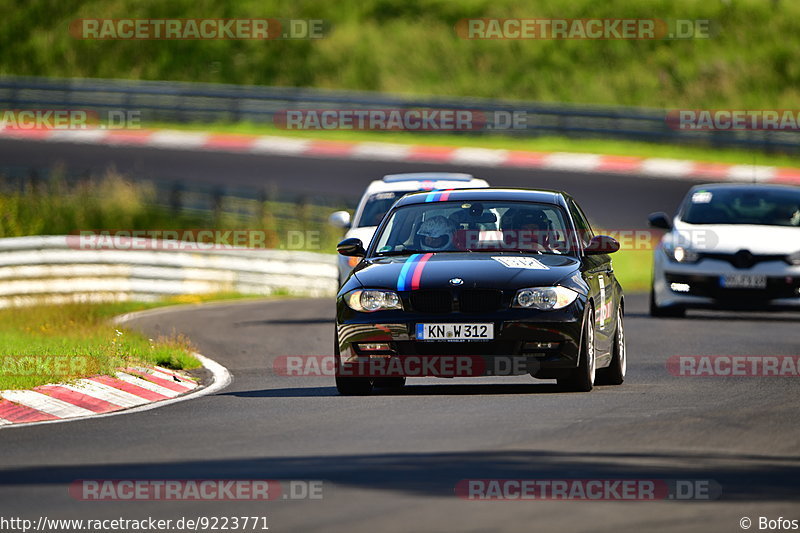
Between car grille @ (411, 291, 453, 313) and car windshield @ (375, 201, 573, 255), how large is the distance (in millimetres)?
829

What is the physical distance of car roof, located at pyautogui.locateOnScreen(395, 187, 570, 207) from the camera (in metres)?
12.8

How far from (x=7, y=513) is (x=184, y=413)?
13.2 feet

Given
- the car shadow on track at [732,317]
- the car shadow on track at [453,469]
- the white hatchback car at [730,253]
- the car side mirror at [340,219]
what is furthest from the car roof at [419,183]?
the car shadow on track at [453,469]

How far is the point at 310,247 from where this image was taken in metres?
30.6

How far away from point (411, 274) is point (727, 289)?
9.04 metres

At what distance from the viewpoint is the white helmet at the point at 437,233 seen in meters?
12.5

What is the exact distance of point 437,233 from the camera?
12.6 m

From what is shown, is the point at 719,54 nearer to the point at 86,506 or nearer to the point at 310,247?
the point at 310,247

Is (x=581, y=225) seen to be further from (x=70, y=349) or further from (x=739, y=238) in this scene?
(x=739, y=238)

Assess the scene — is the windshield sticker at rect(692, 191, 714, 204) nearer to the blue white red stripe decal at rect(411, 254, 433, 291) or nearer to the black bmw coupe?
the black bmw coupe

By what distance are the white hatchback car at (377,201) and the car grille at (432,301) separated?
6.89 m

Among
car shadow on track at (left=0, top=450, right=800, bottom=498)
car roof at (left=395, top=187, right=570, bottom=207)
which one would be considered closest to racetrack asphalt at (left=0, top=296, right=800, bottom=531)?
car shadow on track at (left=0, top=450, right=800, bottom=498)

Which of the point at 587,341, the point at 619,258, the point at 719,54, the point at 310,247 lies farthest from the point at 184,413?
the point at 719,54

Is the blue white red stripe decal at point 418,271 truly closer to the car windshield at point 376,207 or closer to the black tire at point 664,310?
the car windshield at point 376,207
